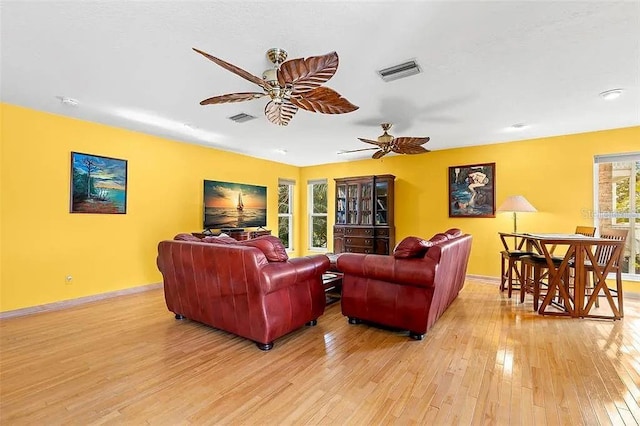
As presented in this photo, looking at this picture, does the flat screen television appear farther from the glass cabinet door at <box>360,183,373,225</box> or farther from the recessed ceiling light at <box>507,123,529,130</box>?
the recessed ceiling light at <box>507,123,529,130</box>

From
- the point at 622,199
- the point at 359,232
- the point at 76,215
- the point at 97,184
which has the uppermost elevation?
the point at 97,184

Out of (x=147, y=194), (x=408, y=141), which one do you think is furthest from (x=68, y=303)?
(x=408, y=141)

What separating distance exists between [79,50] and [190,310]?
Result: 248 cm

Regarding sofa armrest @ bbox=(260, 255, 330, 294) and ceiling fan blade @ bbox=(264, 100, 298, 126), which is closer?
sofa armrest @ bbox=(260, 255, 330, 294)

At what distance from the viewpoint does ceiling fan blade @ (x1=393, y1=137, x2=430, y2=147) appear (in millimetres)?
3734

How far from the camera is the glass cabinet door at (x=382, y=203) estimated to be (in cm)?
595

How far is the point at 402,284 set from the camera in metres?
2.71

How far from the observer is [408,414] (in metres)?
1.72

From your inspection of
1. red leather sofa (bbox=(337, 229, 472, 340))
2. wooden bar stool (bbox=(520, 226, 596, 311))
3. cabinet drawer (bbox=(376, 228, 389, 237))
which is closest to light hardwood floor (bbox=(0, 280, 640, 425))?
red leather sofa (bbox=(337, 229, 472, 340))

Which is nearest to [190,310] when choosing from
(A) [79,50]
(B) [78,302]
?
(B) [78,302]

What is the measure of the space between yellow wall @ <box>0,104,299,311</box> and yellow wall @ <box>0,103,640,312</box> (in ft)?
0.04

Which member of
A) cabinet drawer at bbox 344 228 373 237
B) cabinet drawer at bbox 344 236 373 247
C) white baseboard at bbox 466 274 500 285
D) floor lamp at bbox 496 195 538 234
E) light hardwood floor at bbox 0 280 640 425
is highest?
floor lamp at bbox 496 195 538 234

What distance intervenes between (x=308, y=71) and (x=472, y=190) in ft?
14.4

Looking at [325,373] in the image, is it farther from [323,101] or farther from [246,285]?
[323,101]
